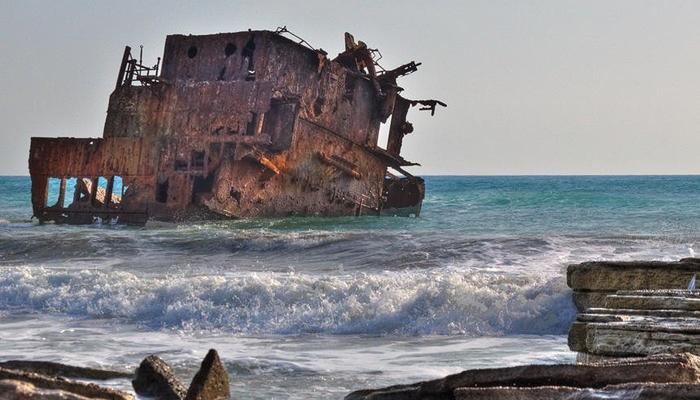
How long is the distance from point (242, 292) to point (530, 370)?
7.99m

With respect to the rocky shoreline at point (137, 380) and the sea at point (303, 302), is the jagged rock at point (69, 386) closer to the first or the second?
the rocky shoreline at point (137, 380)

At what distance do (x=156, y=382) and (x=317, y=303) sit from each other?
5.49 m

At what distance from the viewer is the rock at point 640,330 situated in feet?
12.3

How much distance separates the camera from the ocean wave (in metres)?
9.64

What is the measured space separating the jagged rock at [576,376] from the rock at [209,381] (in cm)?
154

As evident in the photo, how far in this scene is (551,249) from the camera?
17.3 metres

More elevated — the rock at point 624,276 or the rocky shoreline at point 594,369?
the rock at point 624,276

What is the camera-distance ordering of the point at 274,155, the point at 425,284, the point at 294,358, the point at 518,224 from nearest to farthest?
the point at 294,358 < the point at 425,284 < the point at 274,155 < the point at 518,224

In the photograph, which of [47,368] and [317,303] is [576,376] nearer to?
[47,368]

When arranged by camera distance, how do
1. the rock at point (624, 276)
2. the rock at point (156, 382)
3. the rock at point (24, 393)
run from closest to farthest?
the rock at point (24, 393)
the rock at point (156, 382)
the rock at point (624, 276)

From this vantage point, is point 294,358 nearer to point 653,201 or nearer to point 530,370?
point 530,370

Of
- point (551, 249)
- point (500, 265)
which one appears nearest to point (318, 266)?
point (500, 265)

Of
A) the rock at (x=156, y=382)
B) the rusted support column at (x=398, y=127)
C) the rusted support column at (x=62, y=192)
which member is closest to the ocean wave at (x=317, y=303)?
the rock at (x=156, y=382)

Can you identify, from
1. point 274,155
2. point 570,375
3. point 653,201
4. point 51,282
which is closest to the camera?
point 570,375
